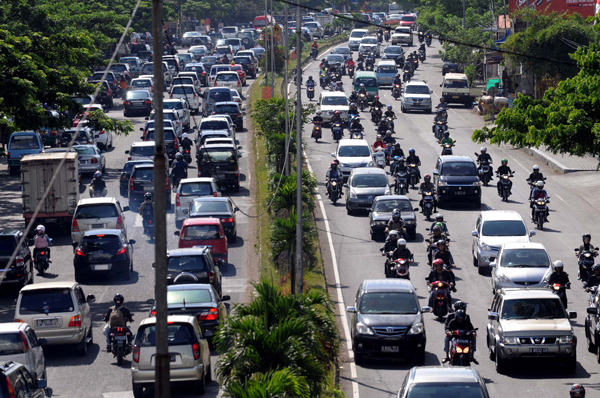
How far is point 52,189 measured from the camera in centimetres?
3200

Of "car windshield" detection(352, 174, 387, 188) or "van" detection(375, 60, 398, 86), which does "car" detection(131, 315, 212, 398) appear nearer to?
"car windshield" detection(352, 174, 387, 188)

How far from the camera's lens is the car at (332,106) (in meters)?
54.9

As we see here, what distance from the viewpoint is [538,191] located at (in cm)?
3194

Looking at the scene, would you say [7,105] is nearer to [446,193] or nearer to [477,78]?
[446,193]

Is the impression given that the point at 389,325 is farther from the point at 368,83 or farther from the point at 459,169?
the point at 368,83

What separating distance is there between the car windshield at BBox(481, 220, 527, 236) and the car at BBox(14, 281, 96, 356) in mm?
12109

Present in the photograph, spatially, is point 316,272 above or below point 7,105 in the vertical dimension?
below

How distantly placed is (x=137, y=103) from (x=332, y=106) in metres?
11.6

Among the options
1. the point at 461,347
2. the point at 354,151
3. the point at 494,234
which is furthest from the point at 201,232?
the point at 354,151

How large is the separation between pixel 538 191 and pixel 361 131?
17913 millimetres

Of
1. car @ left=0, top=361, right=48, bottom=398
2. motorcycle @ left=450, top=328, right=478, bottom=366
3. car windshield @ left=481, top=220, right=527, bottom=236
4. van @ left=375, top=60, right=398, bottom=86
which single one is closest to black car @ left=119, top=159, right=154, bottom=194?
car windshield @ left=481, top=220, right=527, bottom=236

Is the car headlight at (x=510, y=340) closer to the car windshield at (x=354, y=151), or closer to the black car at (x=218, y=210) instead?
the black car at (x=218, y=210)

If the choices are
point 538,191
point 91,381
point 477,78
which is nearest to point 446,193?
point 538,191

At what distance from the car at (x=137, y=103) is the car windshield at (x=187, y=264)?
1359 inches
